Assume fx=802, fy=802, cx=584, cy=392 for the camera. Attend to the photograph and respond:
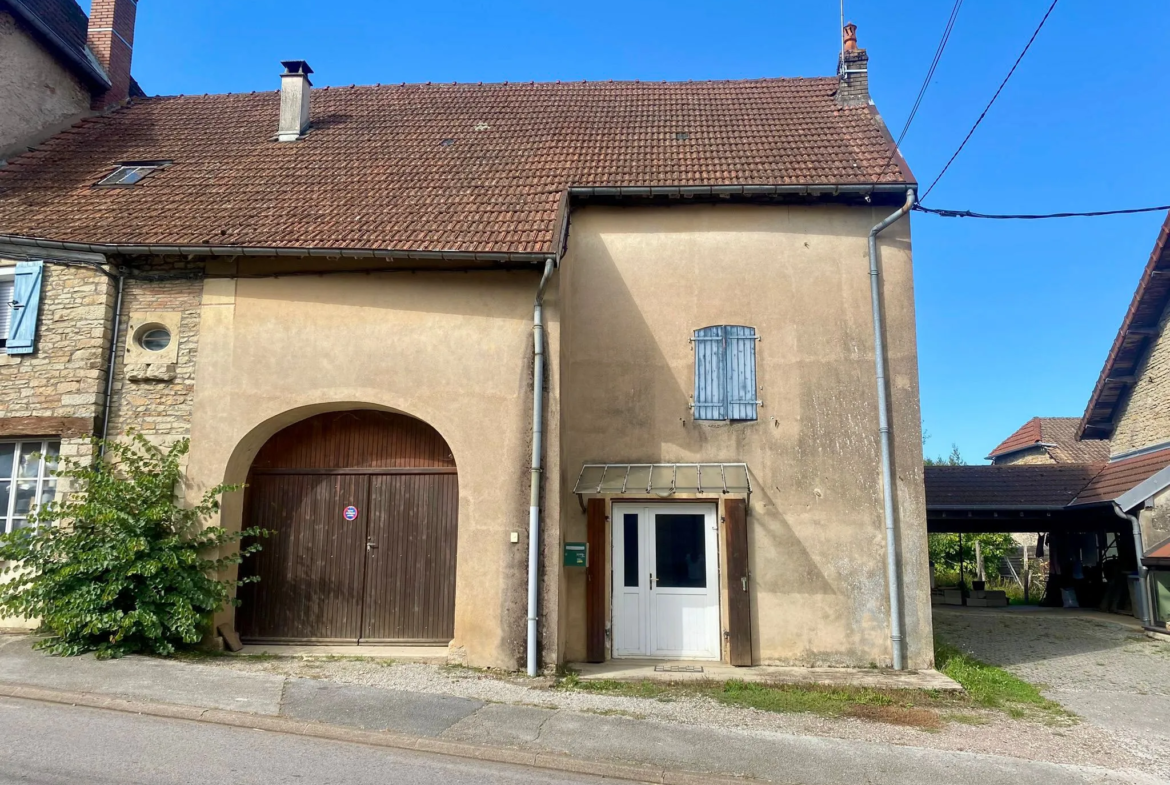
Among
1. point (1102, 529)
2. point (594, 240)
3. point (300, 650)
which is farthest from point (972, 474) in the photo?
point (300, 650)

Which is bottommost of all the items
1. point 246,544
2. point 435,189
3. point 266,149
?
point 246,544

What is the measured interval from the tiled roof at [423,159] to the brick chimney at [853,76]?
0.25 metres

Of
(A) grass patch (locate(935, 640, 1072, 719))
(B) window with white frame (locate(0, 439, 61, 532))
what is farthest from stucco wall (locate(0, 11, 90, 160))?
(A) grass patch (locate(935, 640, 1072, 719))

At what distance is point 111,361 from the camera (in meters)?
9.05

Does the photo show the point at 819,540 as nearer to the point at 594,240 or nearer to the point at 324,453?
the point at 594,240

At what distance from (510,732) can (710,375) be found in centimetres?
517

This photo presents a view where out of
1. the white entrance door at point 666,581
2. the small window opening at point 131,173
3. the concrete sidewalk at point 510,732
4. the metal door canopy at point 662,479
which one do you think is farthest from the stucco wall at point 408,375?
the small window opening at point 131,173

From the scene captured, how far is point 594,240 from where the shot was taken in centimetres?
1040

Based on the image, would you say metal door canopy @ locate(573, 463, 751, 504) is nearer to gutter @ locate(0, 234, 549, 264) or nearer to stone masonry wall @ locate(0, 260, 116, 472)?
gutter @ locate(0, 234, 549, 264)

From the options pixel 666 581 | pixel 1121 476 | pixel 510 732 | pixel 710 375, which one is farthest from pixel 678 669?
pixel 1121 476

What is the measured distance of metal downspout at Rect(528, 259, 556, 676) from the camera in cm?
822

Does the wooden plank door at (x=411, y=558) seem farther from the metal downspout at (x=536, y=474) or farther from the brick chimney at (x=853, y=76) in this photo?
the brick chimney at (x=853, y=76)

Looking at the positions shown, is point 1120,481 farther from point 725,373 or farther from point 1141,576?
point 725,373

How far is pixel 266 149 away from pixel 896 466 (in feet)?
32.5
